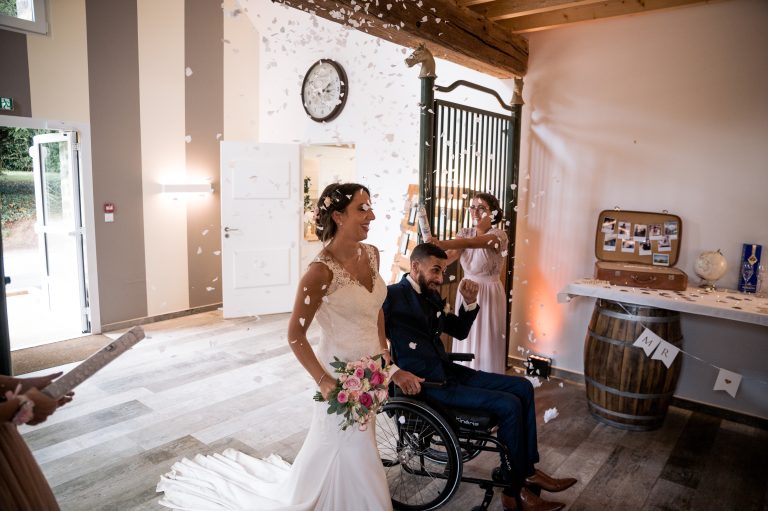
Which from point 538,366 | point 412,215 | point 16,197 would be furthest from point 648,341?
point 16,197

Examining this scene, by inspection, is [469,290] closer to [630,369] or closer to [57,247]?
[630,369]

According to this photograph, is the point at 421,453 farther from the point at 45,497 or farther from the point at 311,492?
the point at 45,497

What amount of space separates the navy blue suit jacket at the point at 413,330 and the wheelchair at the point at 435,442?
4.7 inches

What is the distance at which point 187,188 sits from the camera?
593 cm

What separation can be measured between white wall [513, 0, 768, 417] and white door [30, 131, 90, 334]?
4.22 meters

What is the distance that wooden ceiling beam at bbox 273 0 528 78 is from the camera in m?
2.66

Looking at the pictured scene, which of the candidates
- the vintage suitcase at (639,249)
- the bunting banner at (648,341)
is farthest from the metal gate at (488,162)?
the bunting banner at (648,341)

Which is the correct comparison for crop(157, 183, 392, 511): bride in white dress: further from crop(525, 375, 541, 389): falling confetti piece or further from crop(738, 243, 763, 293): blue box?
crop(738, 243, 763, 293): blue box

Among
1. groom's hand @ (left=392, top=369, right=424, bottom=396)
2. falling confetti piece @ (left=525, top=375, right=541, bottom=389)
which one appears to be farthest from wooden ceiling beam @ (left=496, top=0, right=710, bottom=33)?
groom's hand @ (left=392, top=369, right=424, bottom=396)

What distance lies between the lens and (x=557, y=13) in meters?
3.85

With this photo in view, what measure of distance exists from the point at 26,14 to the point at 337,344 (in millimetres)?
4489

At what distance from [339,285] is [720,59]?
3205mm

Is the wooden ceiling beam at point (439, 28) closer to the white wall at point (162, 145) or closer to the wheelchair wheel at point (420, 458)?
the wheelchair wheel at point (420, 458)

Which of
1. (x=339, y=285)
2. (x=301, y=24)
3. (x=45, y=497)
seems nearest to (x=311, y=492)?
(x=339, y=285)
